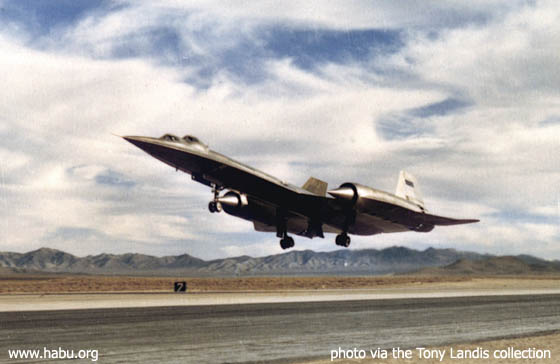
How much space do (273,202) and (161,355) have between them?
28.3 metres

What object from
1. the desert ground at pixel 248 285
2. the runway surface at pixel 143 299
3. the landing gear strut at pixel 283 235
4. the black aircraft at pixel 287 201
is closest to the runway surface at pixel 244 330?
the runway surface at pixel 143 299

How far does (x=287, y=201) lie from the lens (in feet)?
139

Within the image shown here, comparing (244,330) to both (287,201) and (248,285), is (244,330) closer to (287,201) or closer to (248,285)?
(287,201)

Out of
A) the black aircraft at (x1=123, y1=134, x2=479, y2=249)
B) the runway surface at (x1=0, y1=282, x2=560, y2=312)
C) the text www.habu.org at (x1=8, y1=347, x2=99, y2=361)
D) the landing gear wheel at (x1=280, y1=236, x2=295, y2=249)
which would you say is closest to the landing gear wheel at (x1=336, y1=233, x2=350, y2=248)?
the black aircraft at (x1=123, y1=134, x2=479, y2=249)

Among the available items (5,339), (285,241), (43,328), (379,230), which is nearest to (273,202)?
(285,241)

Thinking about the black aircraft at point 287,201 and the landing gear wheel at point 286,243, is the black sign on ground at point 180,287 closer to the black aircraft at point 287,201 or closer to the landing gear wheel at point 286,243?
the black aircraft at point 287,201

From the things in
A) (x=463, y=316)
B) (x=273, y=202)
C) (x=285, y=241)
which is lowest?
(x=463, y=316)

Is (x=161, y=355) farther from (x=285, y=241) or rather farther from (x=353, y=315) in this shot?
(x=285, y=241)

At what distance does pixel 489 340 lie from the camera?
18234mm

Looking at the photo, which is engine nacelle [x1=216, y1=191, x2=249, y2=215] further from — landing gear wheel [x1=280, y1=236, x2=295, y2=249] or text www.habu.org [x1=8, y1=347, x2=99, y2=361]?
text www.habu.org [x1=8, y1=347, x2=99, y2=361]

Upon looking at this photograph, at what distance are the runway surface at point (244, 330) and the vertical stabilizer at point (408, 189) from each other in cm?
2231

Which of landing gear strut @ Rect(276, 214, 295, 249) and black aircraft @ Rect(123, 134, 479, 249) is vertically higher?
black aircraft @ Rect(123, 134, 479, 249)

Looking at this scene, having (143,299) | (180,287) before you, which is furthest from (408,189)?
(143,299)

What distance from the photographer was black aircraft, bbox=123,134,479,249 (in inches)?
1368
